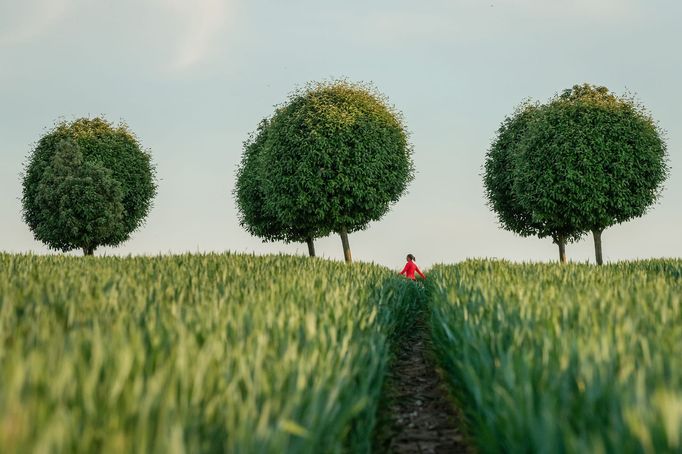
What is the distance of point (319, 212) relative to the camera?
34.0 m

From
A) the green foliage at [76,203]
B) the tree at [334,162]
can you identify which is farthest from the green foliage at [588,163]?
the green foliage at [76,203]

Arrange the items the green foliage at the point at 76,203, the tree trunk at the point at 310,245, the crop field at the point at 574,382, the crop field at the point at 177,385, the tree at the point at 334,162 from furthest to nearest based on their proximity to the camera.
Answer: the tree trunk at the point at 310,245 → the green foliage at the point at 76,203 → the tree at the point at 334,162 → the crop field at the point at 574,382 → the crop field at the point at 177,385

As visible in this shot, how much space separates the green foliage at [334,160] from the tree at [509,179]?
8.27m

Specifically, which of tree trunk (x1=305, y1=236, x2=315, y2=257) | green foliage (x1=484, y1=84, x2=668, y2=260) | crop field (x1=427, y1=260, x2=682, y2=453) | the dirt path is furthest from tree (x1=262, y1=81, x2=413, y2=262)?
crop field (x1=427, y1=260, x2=682, y2=453)

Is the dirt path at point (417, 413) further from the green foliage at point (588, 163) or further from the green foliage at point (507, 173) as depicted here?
the green foliage at point (507, 173)

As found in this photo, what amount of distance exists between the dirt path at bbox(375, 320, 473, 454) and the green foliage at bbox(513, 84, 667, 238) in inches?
968

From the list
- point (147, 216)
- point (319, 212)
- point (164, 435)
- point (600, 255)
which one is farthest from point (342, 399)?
point (147, 216)

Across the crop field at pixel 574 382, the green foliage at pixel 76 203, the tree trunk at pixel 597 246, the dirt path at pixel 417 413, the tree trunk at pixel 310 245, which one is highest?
the green foliage at pixel 76 203

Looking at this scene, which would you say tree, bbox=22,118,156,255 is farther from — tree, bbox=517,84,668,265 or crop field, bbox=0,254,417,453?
crop field, bbox=0,254,417,453

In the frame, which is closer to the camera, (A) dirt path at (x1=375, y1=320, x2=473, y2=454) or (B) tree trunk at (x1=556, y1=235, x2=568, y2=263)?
(A) dirt path at (x1=375, y1=320, x2=473, y2=454)

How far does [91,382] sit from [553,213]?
34.4 meters

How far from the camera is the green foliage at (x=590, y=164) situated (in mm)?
34344

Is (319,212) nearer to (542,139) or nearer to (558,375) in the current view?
(542,139)

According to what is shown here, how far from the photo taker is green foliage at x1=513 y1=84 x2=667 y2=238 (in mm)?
34344
